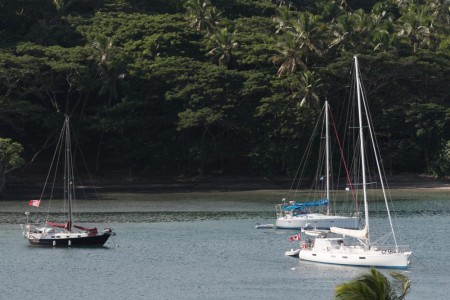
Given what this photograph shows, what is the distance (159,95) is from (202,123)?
6127 mm

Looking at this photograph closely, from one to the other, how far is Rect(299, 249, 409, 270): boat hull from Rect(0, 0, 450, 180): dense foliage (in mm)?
56090

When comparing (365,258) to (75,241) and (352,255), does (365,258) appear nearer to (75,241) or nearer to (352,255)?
(352,255)

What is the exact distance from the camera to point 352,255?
6888cm

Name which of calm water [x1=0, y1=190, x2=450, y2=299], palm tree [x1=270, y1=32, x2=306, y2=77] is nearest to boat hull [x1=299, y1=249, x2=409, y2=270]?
calm water [x1=0, y1=190, x2=450, y2=299]

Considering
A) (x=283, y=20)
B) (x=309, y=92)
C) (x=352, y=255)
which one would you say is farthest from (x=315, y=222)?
(x=283, y=20)

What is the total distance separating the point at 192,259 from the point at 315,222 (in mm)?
18048

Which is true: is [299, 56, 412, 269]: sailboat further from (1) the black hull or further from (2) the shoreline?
(2) the shoreline

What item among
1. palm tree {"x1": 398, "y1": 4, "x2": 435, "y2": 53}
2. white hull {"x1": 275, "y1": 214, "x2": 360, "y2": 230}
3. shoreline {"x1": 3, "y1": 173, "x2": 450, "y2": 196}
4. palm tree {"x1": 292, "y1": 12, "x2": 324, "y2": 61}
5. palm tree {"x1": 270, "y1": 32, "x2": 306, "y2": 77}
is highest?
palm tree {"x1": 398, "y1": 4, "x2": 435, "y2": 53}

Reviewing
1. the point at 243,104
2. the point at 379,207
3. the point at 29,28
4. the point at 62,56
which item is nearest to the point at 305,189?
the point at 243,104

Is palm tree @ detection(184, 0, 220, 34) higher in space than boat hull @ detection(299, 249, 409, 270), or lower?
higher

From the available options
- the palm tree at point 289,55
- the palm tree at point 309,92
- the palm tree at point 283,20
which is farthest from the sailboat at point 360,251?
the palm tree at point 283,20

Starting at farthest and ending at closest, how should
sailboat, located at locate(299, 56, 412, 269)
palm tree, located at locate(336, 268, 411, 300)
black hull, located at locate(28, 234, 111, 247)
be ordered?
black hull, located at locate(28, 234, 111, 247) < sailboat, located at locate(299, 56, 412, 269) < palm tree, located at locate(336, 268, 411, 300)

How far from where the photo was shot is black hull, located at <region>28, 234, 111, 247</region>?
8106 cm

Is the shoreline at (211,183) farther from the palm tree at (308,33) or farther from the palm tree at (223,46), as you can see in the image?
the palm tree at (308,33)
